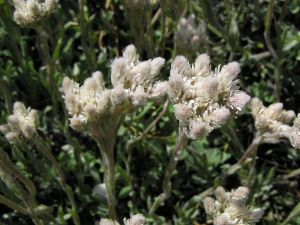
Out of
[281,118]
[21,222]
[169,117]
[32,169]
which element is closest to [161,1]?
[169,117]

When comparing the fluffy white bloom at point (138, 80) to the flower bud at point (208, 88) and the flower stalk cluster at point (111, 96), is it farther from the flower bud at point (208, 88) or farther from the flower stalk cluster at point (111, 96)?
the flower bud at point (208, 88)

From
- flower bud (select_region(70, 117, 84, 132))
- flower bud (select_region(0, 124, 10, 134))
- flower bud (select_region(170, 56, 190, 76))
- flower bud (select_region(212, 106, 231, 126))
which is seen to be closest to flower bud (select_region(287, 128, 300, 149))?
flower bud (select_region(212, 106, 231, 126))

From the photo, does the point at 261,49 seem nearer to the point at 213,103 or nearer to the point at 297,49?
the point at 297,49

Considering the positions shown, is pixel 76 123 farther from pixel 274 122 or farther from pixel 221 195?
pixel 274 122

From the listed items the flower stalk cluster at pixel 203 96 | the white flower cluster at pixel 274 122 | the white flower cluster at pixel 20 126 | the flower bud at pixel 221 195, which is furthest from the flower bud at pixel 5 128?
the white flower cluster at pixel 274 122

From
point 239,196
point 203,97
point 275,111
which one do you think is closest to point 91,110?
point 203,97

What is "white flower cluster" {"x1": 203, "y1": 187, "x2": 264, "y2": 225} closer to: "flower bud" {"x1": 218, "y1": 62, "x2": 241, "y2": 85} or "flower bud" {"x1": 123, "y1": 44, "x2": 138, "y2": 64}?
"flower bud" {"x1": 218, "y1": 62, "x2": 241, "y2": 85}
